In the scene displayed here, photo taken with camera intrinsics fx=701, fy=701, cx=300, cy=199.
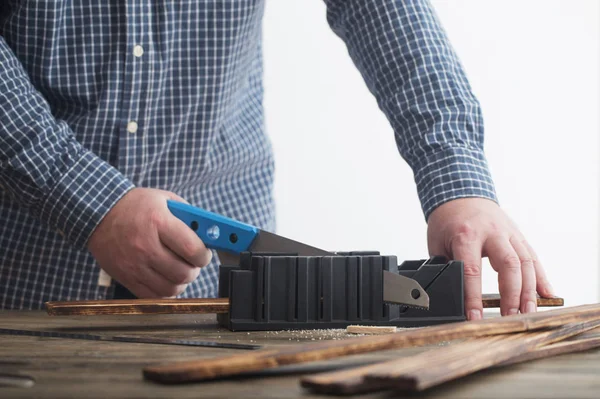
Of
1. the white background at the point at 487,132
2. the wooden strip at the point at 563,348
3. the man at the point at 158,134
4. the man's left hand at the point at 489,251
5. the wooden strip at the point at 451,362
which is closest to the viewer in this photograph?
the wooden strip at the point at 451,362

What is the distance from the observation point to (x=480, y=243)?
0.97 metres

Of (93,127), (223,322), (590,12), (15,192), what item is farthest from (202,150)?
(590,12)

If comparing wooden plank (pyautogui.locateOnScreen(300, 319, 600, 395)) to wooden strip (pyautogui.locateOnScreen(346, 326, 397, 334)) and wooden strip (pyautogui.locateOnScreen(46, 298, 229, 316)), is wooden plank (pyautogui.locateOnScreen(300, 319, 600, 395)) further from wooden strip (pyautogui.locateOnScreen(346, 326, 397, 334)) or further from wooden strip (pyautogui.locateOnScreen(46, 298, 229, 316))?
wooden strip (pyautogui.locateOnScreen(46, 298, 229, 316))

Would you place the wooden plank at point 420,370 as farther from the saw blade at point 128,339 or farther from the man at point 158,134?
the man at point 158,134

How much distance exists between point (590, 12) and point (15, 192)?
2.45 m

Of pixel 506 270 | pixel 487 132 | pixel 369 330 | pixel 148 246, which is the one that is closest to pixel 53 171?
pixel 148 246

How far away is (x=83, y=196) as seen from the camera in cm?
103

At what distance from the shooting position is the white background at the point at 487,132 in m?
2.61

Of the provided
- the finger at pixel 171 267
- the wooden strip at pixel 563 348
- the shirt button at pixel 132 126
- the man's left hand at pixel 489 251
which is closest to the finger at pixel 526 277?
the man's left hand at pixel 489 251

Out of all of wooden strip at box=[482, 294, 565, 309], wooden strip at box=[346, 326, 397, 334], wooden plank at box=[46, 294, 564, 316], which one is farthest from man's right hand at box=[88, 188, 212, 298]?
wooden strip at box=[482, 294, 565, 309]

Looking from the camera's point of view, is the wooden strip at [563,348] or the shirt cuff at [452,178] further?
the shirt cuff at [452,178]

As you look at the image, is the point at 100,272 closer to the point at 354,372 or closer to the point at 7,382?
the point at 7,382

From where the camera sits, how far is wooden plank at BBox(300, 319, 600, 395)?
0.43 metres

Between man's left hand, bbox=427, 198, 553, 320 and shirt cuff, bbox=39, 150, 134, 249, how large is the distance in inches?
18.9
